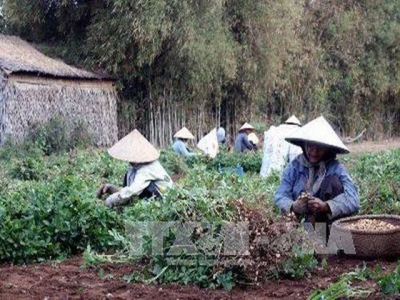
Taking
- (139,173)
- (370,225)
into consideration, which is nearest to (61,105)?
(139,173)

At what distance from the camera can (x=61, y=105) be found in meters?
17.9

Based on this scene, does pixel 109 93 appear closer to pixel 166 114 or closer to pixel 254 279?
pixel 166 114

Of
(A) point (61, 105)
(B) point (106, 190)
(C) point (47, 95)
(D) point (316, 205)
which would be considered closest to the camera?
(D) point (316, 205)

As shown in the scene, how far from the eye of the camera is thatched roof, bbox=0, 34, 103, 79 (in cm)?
1620

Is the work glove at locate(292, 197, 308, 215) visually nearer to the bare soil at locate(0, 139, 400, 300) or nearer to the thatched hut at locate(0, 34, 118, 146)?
the bare soil at locate(0, 139, 400, 300)

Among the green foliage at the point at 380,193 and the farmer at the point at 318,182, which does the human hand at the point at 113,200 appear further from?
the green foliage at the point at 380,193

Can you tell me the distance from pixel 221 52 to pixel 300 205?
572 inches

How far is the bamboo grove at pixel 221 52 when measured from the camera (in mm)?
18484

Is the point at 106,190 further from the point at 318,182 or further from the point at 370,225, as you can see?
the point at 370,225

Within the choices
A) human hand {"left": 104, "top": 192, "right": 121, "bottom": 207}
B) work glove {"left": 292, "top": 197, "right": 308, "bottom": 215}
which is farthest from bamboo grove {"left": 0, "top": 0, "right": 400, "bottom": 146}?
work glove {"left": 292, "top": 197, "right": 308, "bottom": 215}

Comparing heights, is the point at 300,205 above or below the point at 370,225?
above

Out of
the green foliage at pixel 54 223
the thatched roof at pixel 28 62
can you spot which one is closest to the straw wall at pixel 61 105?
the thatched roof at pixel 28 62

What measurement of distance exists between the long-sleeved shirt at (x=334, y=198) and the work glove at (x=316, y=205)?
5cm

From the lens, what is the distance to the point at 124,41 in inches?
709
